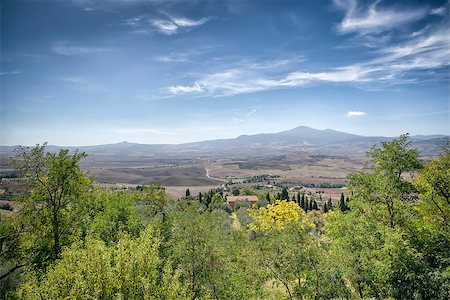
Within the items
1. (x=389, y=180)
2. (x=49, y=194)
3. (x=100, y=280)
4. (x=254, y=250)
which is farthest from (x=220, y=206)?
(x=100, y=280)

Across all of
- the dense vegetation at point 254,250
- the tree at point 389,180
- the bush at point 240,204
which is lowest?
the bush at point 240,204

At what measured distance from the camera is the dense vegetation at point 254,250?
16.0m

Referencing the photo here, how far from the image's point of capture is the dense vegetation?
631 inches

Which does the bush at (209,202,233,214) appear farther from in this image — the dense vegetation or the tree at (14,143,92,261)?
the tree at (14,143,92,261)

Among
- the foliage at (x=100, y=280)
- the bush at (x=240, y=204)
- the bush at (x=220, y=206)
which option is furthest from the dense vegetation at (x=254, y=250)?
the bush at (x=240, y=204)

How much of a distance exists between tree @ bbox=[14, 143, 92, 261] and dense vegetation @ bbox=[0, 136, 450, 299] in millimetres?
84

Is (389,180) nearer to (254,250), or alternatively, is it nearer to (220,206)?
(254,250)

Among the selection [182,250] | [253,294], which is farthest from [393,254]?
[182,250]

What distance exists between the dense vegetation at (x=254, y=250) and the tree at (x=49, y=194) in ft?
0.28

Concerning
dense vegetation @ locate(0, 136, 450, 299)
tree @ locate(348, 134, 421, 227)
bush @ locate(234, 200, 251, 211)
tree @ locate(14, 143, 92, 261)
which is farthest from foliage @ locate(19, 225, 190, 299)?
bush @ locate(234, 200, 251, 211)

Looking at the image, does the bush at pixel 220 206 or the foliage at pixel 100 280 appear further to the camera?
the bush at pixel 220 206

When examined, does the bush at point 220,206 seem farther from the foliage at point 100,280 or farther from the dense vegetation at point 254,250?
the foliage at point 100,280

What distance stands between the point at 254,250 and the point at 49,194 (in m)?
18.4

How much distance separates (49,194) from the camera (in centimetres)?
2505
